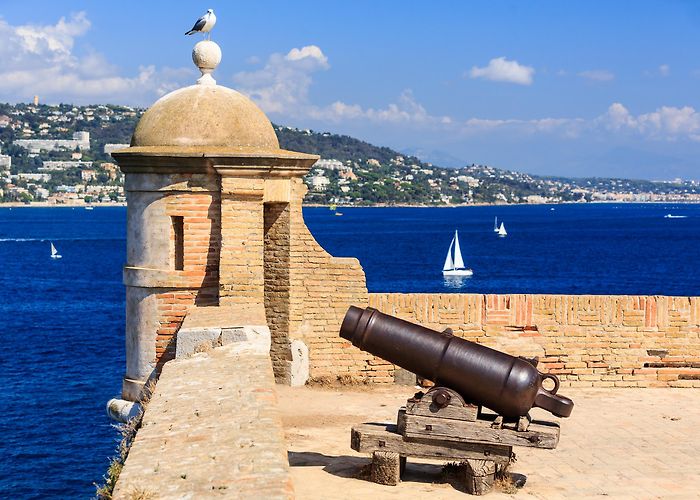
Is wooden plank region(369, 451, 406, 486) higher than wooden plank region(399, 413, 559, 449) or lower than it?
lower

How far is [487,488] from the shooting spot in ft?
24.7

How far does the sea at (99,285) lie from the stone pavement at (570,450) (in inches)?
395

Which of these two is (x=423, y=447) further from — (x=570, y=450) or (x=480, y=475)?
(x=570, y=450)

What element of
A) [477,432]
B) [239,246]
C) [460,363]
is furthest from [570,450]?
[239,246]

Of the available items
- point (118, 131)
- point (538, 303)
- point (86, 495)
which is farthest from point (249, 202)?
point (118, 131)

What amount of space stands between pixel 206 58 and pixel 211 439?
241 inches

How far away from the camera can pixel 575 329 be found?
11508 mm

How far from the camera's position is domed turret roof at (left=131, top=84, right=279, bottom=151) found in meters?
10.2

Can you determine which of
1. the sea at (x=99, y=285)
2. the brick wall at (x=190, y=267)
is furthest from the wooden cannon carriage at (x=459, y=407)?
the sea at (x=99, y=285)

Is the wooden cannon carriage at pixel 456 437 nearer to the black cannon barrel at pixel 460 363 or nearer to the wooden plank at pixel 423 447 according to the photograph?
the wooden plank at pixel 423 447

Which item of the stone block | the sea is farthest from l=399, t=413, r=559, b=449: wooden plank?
the sea

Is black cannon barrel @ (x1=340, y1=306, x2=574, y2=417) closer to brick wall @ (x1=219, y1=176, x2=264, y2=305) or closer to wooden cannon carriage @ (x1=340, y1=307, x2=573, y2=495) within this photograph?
wooden cannon carriage @ (x1=340, y1=307, x2=573, y2=495)

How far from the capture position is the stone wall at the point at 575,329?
1151 cm

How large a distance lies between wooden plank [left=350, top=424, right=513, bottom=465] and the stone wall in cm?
385
